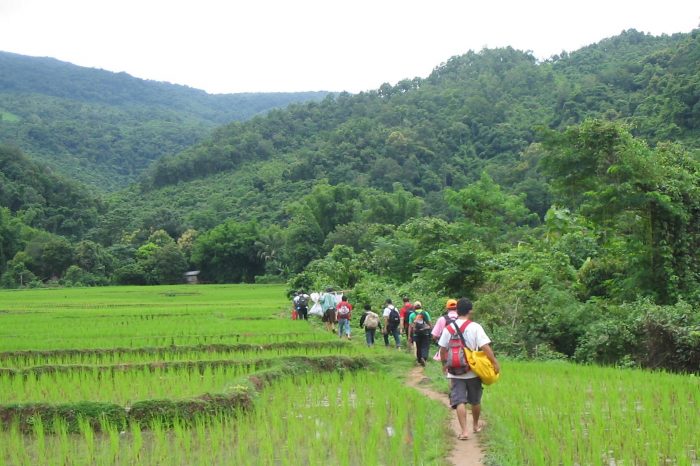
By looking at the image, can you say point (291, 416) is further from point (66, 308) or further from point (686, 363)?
point (66, 308)

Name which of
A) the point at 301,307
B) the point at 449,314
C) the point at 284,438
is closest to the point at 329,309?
the point at 301,307

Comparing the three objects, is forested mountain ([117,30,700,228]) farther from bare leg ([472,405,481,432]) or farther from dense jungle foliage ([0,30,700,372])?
bare leg ([472,405,481,432])

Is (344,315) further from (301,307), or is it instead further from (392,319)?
(301,307)

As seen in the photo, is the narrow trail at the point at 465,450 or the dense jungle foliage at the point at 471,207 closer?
the narrow trail at the point at 465,450

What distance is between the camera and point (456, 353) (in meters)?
7.38

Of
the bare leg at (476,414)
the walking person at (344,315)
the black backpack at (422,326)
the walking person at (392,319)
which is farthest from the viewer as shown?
the walking person at (344,315)

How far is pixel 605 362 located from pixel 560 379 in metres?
3.10

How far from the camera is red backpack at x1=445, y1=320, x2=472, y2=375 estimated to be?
289 inches

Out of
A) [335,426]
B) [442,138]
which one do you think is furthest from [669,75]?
[335,426]

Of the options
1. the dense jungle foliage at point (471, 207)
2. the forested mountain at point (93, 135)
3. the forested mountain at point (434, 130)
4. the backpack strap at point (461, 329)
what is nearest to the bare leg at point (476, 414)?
the backpack strap at point (461, 329)

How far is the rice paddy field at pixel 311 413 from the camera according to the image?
274 inches

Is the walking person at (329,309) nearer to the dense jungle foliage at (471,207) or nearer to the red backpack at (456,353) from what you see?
the dense jungle foliage at (471,207)

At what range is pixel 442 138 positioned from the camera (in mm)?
81625

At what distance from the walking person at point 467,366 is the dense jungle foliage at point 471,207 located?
6066 mm
